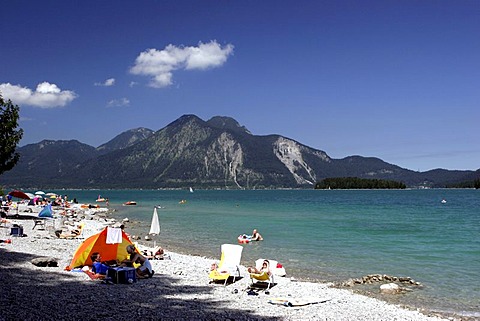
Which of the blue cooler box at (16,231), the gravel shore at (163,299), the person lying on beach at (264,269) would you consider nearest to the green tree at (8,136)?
the blue cooler box at (16,231)

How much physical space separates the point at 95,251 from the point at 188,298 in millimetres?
5732

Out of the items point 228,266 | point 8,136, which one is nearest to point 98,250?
point 228,266

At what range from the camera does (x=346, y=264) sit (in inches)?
761

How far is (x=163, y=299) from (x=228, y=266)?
388 cm

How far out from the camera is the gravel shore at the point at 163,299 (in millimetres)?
9312

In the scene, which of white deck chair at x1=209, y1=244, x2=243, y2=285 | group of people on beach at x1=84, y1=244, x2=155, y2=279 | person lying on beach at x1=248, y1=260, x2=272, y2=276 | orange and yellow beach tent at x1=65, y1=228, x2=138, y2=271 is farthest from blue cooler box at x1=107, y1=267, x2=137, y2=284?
person lying on beach at x1=248, y1=260, x2=272, y2=276

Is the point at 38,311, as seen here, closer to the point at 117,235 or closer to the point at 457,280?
the point at 117,235

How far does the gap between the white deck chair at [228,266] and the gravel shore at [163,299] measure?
0.34 meters

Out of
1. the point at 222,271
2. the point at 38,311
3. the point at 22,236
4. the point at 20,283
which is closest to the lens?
the point at 38,311

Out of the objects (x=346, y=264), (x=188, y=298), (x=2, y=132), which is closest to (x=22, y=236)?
(x=2, y=132)

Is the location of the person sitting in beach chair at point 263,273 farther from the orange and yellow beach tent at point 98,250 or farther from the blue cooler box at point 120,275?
the orange and yellow beach tent at point 98,250

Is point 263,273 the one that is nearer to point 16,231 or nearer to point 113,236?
point 113,236

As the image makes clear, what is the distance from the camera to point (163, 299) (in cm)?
1120

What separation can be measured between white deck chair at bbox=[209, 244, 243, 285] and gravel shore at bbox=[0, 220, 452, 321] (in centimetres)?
34
